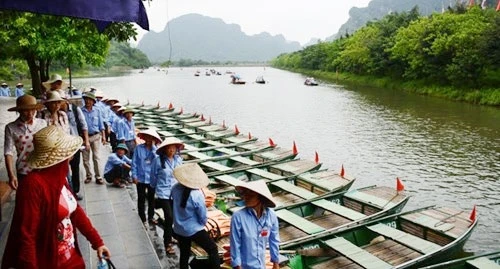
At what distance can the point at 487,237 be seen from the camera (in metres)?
10.8

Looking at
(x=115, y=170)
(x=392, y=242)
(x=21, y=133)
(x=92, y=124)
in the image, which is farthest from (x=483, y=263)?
(x=92, y=124)

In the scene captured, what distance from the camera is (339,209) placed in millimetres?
9672

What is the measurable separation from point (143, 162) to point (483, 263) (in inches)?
232

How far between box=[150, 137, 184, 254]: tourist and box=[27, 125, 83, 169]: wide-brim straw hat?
3259 mm

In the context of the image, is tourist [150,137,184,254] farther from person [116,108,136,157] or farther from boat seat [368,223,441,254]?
person [116,108,136,157]

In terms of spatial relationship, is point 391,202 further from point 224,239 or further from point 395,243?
point 224,239

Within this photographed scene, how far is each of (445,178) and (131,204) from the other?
1135 cm

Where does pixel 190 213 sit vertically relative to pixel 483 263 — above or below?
above

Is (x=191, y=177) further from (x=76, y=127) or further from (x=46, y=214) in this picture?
(x=76, y=127)

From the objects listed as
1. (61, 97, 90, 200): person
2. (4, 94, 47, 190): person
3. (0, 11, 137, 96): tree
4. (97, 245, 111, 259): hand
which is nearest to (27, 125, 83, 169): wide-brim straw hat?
(97, 245, 111, 259): hand

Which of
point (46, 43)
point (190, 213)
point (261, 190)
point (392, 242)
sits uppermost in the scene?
point (46, 43)

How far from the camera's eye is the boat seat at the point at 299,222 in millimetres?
8531

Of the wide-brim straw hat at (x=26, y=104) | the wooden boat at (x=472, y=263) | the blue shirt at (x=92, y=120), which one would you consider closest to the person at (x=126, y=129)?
the blue shirt at (x=92, y=120)

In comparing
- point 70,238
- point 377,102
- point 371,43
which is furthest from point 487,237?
point 371,43
